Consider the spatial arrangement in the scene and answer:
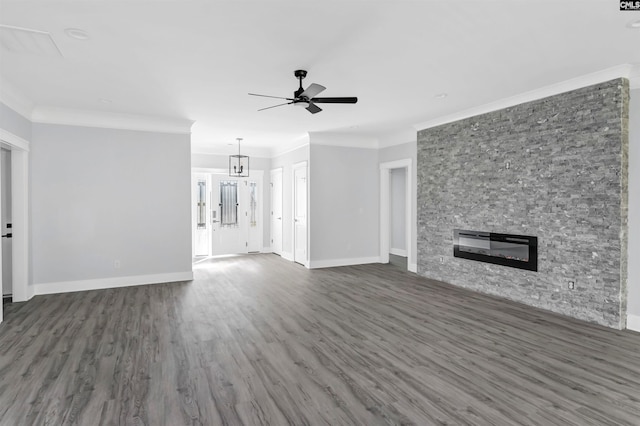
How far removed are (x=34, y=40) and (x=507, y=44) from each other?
4129mm

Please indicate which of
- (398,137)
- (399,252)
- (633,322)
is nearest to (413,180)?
(398,137)

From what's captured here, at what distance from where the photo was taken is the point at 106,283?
5.89 meters

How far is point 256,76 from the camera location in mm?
4059

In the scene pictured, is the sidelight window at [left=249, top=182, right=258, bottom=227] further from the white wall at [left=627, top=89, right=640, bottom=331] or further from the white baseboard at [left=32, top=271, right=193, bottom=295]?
the white wall at [left=627, top=89, right=640, bottom=331]

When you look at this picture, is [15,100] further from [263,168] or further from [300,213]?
[263,168]

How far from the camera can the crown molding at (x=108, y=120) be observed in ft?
18.0

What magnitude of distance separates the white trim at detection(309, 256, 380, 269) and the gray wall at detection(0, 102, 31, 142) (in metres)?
5.08

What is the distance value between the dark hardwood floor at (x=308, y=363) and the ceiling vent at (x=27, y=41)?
9.04ft

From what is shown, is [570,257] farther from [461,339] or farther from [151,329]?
[151,329]

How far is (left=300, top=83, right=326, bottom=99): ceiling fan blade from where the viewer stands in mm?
3478

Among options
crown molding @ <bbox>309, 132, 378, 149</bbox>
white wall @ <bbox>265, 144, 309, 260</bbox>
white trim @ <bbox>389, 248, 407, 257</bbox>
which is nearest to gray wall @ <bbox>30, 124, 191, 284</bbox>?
crown molding @ <bbox>309, 132, 378, 149</bbox>

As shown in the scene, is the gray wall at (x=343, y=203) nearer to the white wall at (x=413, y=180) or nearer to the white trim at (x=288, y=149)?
the white trim at (x=288, y=149)

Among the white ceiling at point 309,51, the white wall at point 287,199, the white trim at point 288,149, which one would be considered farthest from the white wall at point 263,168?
the white ceiling at point 309,51

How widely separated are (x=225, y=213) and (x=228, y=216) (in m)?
0.11
